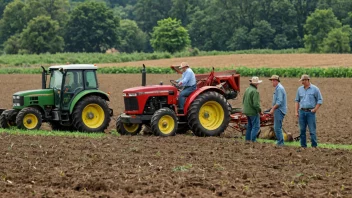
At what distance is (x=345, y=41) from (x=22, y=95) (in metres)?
77.0

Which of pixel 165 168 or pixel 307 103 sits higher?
pixel 307 103

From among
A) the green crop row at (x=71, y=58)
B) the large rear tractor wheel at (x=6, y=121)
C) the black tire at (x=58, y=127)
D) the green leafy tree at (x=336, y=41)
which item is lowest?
the black tire at (x=58, y=127)

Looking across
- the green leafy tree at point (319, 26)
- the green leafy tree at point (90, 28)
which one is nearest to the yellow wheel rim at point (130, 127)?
the green leafy tree at point (319, 26)

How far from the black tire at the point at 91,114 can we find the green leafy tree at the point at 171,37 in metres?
84.9

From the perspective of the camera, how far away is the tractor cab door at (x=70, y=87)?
770 inches

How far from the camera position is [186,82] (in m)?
18.2

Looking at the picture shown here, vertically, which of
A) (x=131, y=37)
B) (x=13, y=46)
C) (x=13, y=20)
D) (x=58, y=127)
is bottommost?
(x=58, y=127)

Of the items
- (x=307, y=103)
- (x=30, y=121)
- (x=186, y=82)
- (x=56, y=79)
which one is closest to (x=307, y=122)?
(x=307, y=103)

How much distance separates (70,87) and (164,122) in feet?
9.89

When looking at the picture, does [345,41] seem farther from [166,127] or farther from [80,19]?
[166,127]

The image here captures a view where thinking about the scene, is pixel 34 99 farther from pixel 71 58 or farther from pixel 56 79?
pixel 71 58

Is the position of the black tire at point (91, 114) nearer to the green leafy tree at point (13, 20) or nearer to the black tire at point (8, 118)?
the black tire at point (8, 118)

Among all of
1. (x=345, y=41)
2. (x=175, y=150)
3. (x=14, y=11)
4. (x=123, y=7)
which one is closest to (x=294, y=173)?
(x=175, y=150)

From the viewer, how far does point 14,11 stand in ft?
398
